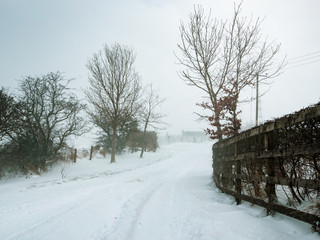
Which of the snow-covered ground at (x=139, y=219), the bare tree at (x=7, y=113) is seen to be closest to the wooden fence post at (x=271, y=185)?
the snow-covered ground at (x=139, y=219)

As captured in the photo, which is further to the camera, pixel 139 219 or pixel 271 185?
pixel 139 219

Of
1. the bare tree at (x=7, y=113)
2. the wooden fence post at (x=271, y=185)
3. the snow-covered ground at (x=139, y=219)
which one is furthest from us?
the bare tree at (x=7, y=113)

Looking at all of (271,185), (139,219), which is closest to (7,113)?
(139,219)

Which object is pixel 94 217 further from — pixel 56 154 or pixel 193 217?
pixel 56 154

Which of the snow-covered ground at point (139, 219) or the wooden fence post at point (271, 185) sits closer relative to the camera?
the snow-covered ground at point (139, 219)

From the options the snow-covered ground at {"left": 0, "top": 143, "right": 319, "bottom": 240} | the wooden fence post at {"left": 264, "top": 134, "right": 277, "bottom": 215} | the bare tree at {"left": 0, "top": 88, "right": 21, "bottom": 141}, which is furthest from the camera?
the bare tree at {"left": 0, "top": 88, "right": 21, "bottom": 141}

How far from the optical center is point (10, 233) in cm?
376

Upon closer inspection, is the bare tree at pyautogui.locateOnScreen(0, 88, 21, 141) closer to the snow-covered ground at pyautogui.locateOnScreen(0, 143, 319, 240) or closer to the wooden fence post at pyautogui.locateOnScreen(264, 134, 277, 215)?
the snow-covered ground at pyautogui.locateOnScreen(0, 143, 319, 240)

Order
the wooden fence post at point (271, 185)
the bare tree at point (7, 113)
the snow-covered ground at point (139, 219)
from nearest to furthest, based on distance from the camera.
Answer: the snow-covered ground at point (139, 219), the wooden fence post at point (271, 185), the bare tree at point (7, 113)

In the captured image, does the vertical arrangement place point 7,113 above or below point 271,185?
above

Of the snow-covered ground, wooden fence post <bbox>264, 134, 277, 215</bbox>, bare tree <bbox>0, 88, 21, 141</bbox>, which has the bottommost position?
the snow-covered ground

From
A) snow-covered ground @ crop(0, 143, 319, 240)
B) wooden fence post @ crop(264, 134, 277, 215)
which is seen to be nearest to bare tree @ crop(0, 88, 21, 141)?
snow-covered ground @ crop(0, 143, 319, 240)

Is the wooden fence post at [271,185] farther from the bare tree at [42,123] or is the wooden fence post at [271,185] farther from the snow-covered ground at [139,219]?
the bare tree at [42,123]

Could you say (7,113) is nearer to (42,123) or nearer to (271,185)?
(42,123)
